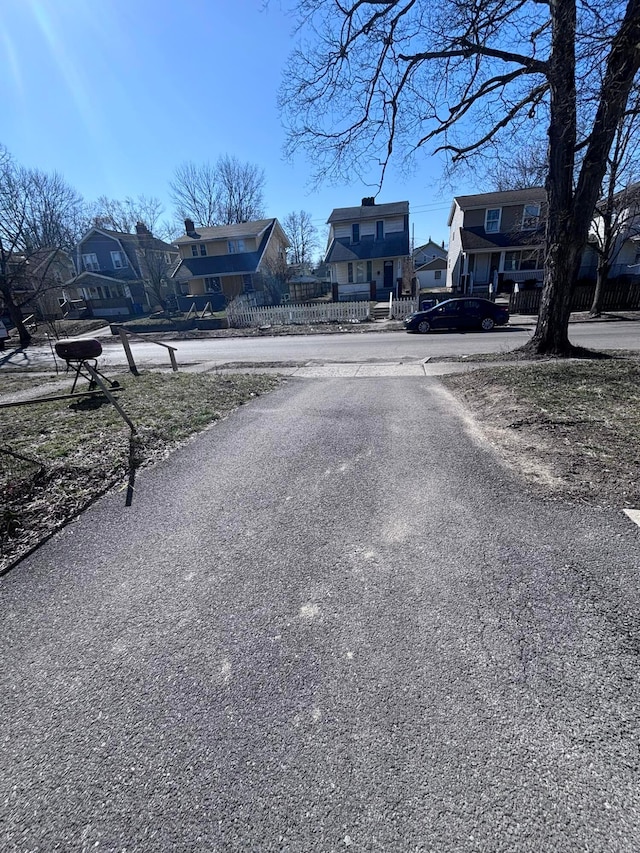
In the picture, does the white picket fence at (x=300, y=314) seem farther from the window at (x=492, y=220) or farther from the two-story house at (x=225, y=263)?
the window at (x=492, y=220)

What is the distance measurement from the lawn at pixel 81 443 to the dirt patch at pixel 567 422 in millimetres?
4319

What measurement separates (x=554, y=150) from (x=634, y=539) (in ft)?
→ 27.3

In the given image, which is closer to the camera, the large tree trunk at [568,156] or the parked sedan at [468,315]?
the large tree trunk at [568,156]

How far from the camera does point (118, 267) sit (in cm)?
3719

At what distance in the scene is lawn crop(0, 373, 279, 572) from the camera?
333 centimetres

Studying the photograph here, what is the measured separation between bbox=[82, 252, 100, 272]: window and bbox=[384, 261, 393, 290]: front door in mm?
29193

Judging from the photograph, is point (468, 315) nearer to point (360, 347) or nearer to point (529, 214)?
point (360, 347)

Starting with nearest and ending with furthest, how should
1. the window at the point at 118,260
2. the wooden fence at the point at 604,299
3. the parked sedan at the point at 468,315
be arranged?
1. the parked sedan at the point at 468,315
2. the wooden fence at the point at 604,299
3. the window at the point at 118,260

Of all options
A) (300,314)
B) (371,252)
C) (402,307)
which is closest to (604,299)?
(402,307)

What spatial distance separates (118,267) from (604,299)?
40904 millimetres

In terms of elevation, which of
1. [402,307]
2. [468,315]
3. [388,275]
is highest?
[388,275]

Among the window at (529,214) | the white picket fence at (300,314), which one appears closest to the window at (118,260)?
the white picket fence at (300,314)

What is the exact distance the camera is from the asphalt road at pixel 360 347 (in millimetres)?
11930

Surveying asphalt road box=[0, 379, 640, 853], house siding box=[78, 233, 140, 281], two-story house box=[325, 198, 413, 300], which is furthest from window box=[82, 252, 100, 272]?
asphalt road box=[0, 379, 640, 853]
